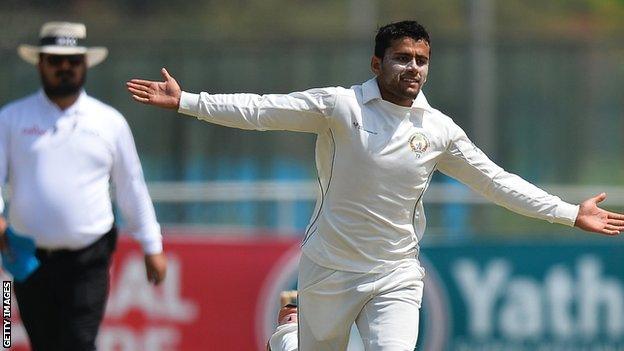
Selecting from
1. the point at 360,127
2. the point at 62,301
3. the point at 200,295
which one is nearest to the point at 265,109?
the point at 360,127

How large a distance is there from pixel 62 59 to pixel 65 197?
30.2 inches

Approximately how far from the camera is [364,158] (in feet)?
22.2

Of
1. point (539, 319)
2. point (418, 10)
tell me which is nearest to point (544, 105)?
point (418, 10)

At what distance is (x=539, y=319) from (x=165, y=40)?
476 cm

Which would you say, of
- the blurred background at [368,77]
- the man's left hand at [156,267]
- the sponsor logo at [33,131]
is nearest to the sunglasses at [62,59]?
the sponsor logo at [33,131]

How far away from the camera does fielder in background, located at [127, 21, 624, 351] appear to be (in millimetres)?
6750

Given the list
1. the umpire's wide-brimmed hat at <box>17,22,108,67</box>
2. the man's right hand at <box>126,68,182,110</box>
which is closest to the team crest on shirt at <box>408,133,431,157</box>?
the man's right hand at <box>126,68,182,110</box>

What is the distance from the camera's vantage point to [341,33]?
14.0 m

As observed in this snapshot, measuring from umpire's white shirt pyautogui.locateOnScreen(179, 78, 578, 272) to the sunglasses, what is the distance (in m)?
1.60

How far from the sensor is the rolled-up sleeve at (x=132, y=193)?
7902mm

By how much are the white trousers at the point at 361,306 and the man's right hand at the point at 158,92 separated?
100cm

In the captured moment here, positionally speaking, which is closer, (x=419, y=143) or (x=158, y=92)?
(x=158, y=92)

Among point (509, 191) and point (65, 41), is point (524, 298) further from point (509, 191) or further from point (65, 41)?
point (65, 41)

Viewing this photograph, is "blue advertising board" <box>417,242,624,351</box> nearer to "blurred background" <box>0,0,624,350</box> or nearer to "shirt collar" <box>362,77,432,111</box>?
"blurred background" <box>0,0,624,350</box>
